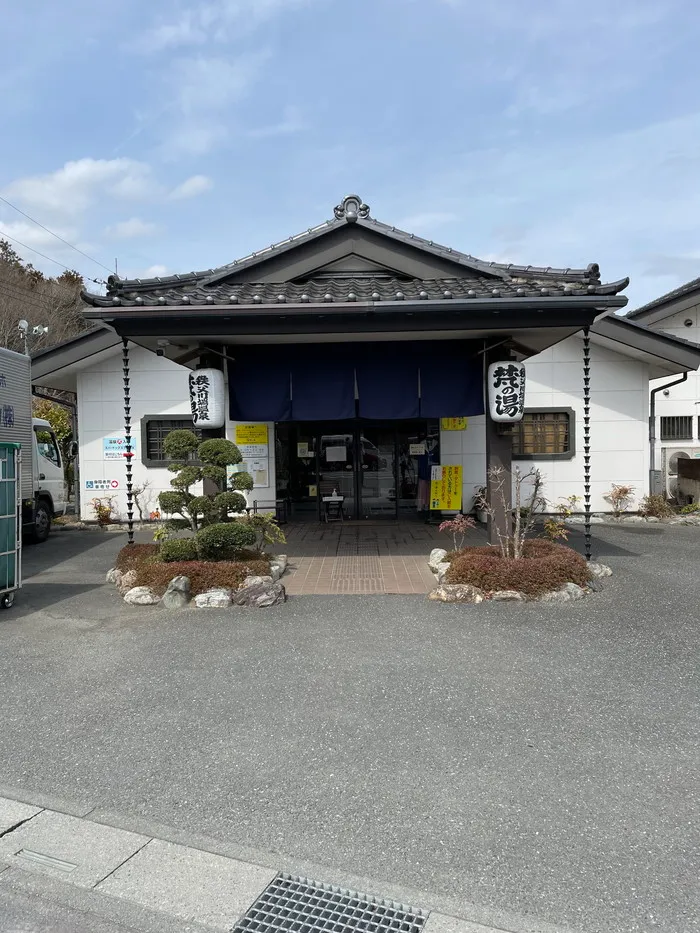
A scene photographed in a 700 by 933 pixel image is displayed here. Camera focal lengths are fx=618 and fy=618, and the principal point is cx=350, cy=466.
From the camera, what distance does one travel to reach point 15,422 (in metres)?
10.8

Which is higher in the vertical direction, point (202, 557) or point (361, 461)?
Answer: point (361, 461)

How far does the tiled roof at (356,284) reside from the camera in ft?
24.8

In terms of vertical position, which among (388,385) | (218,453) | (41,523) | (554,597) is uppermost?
(388,385)

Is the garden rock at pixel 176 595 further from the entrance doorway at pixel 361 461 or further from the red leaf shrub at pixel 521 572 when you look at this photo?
the entrance doorway at pixel 361 461

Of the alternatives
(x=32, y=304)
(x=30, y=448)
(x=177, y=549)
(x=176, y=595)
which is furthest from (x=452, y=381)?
(x=32, y=304)

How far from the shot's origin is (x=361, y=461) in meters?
13.9

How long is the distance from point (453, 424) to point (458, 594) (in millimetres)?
7029

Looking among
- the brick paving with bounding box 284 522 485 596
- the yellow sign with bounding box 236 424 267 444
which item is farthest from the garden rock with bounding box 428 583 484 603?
the yellow sign with bounding box 236 424 267 444

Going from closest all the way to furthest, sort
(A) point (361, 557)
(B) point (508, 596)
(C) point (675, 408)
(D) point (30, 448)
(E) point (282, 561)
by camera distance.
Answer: (B) point (508, 596) → (E) point (282, 561) → (A) point (361, 557) → (D) point (30, 448) → (C) point (675, 408)

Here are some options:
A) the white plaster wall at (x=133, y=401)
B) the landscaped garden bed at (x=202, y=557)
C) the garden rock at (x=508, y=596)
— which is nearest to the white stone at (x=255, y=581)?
the landscaped garden bed at (x=202, y=557)

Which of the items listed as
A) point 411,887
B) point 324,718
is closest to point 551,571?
point 324,718

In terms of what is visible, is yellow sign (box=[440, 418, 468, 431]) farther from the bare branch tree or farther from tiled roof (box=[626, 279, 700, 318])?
the bare branch tree

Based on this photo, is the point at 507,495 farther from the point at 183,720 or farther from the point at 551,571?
the point at 183,720

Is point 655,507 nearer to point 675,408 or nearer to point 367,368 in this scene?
point 675,408
